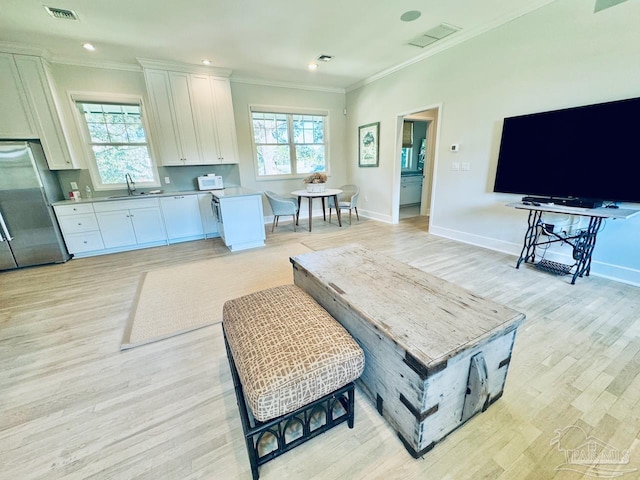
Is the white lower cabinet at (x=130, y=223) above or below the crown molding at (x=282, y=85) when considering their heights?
Result: below

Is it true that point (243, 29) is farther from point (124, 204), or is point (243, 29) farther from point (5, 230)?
point (5, 230)

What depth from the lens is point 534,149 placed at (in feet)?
9.71

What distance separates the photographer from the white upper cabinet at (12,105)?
10.8 ft

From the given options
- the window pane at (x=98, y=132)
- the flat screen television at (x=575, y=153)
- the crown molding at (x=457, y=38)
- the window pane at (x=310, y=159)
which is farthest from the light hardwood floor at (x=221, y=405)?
the window pane at (x=310, y=159)

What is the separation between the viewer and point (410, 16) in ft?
9.55

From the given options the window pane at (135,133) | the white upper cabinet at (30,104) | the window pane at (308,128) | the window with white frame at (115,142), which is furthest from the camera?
the window pane at (308,128)

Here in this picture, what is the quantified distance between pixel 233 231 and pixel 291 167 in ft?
8.27

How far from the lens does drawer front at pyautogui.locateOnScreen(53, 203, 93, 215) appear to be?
363 cm

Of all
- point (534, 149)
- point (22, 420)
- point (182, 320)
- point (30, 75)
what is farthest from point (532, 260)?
point (30, 75)

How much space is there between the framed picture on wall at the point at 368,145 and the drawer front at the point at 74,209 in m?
5.00

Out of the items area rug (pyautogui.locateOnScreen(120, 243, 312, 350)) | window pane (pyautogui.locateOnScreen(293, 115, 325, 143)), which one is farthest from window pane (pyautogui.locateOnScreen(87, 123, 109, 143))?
window pane (pyautogui.locateOnScreen(293, 115, 325, 143))

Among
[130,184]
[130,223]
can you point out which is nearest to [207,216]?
[130,223]

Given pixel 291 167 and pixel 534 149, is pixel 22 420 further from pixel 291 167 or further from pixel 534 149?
pixel 291 167

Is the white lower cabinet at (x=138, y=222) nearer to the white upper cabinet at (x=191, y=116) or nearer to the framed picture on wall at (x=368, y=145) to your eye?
the white upper cabinet at (x=191, y=116)
